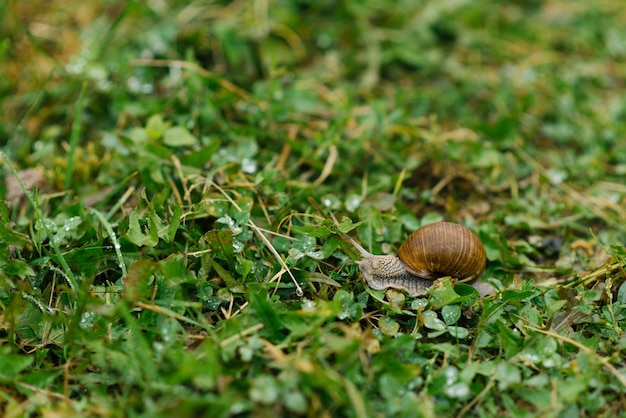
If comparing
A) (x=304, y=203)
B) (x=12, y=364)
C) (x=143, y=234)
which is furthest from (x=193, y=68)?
(x=12, y=364)

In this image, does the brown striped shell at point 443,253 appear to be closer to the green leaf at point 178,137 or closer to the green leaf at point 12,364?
the green leaf at point 178,137

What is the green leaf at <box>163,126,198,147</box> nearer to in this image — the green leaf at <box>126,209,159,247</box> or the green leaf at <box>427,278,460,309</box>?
the green leaf at <box>126,209,159,247</box>

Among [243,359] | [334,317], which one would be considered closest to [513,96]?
[334,317]

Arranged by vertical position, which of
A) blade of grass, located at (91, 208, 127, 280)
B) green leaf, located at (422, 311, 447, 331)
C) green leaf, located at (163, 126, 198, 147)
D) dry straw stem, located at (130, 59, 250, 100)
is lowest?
green leaf, located at (422, 311, 447, 331)

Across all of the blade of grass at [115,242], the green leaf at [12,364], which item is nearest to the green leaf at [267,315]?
the blade of grass at [115,242]

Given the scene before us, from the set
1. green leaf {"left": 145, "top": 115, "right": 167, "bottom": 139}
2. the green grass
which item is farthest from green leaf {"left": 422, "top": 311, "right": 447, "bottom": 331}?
green leaf {"left": 145, "top": 115, "right": 167, "bottom": 139}

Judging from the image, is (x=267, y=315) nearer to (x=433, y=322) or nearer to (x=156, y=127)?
(x=433, y=322)
